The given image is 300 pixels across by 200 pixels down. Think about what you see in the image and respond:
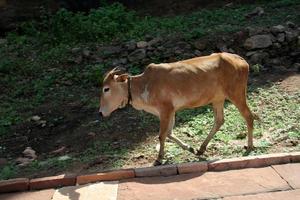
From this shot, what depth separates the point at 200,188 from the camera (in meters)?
6.00

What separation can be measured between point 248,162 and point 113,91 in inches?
73.4

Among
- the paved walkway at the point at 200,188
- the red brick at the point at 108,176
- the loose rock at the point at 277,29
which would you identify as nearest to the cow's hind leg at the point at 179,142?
the paved walkway at the point at 200,188

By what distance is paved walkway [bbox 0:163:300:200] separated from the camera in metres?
5.80

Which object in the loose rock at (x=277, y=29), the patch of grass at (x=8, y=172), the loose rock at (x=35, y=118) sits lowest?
the patch of grass at (x=8, y=172)

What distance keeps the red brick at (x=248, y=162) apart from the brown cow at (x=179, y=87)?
1.56 feet

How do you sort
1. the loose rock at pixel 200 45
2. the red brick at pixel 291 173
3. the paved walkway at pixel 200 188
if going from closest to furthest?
1. the paved walkway at pixel 200 188
2. the red brick at pixel 291 173
3. the loose rock at pixel 200 45

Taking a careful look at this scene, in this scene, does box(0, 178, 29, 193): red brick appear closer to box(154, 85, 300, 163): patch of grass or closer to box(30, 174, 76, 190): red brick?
box(30, 174, 76, 190): red brick

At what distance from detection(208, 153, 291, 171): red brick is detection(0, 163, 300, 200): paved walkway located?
0.08 meters

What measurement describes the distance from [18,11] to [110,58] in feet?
14.0

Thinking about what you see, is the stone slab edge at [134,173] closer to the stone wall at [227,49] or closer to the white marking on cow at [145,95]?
the white marking on cow at [145,95]

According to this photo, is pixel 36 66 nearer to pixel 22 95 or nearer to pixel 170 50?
pixel 22 95

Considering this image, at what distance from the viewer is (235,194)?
228 inches

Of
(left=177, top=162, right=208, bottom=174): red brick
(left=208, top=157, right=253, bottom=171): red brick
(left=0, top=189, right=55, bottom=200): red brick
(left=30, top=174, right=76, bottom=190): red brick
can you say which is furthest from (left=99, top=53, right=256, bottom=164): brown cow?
(left=0, top=189, right=55, bottom=200): red brick

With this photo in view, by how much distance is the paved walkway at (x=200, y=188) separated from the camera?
580 centimetres
